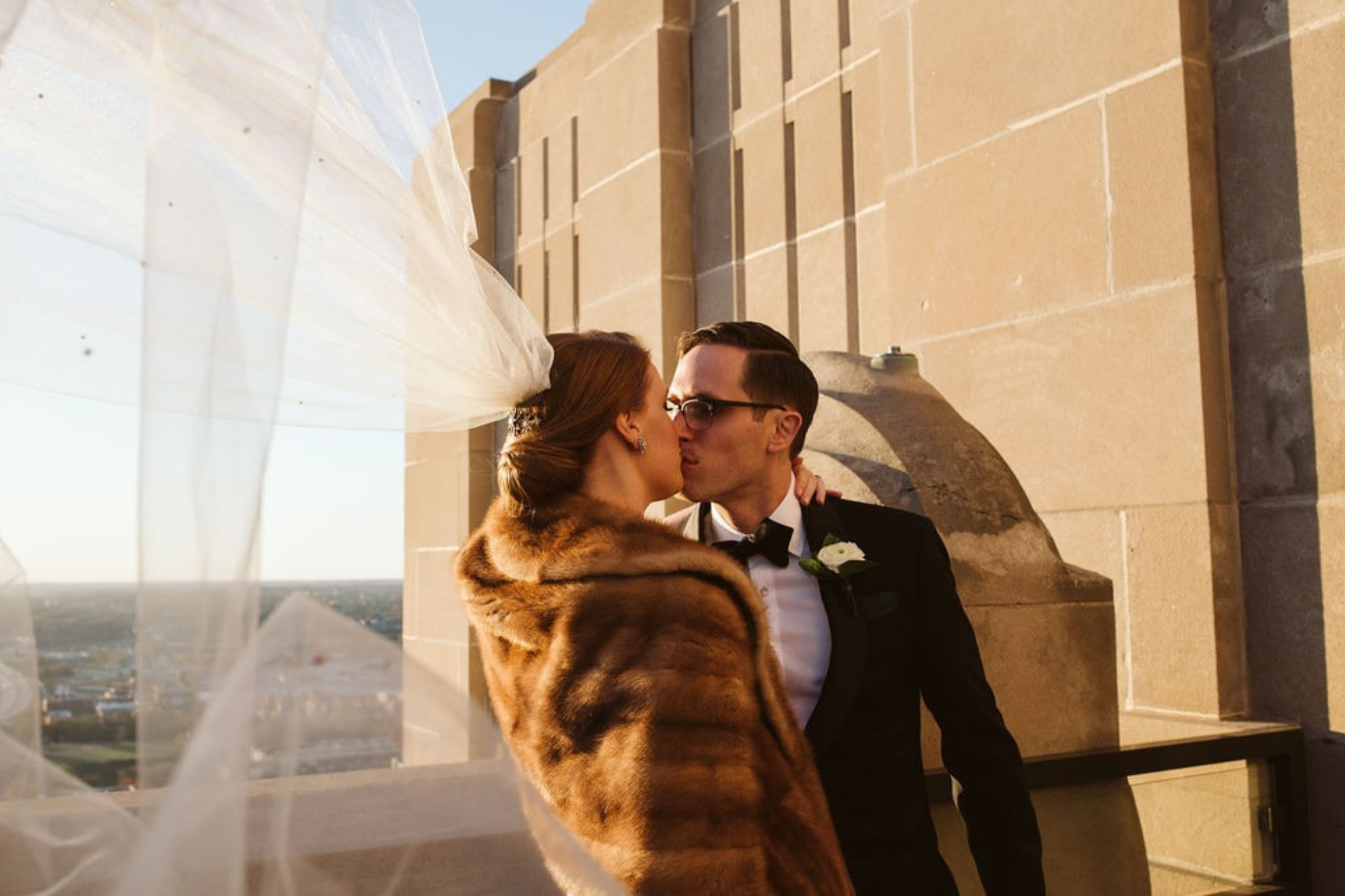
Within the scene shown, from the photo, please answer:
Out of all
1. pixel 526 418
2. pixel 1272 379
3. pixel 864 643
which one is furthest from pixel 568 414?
pixel 1272 379

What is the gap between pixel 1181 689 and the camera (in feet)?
14.6

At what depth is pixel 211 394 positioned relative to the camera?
5.71 feet

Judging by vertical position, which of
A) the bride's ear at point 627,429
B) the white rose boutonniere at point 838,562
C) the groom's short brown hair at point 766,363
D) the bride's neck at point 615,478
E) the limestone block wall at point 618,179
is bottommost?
the white rose boutonniere at point 838,562

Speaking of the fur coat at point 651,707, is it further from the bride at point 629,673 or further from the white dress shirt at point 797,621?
the white dress shirt at point 797,621

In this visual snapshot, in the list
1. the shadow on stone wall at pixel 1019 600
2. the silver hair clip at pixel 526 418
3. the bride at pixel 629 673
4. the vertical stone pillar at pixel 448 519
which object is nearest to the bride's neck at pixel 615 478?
the bride at pixel 629 673

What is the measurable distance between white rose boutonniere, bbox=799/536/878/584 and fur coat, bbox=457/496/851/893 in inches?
20.0

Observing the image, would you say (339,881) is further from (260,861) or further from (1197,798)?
(1197,798)

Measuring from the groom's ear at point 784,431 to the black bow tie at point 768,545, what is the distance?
219 millimetres

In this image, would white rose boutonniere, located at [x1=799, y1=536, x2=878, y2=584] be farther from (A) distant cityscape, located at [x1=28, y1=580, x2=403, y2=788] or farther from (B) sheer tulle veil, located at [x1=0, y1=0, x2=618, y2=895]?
(A) distant cityscape, located at [x1=28, y1=580, x2=403, y2=788]

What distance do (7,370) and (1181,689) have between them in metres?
3.97

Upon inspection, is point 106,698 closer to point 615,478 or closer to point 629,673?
point 629,673

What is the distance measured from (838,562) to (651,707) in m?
0.81

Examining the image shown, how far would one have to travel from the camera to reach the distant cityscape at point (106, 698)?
5.57 ft

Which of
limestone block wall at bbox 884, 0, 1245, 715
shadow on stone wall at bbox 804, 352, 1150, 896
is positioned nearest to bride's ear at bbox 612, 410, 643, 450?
shadow on stone wall at bbox 804, 352, 1150, 896
